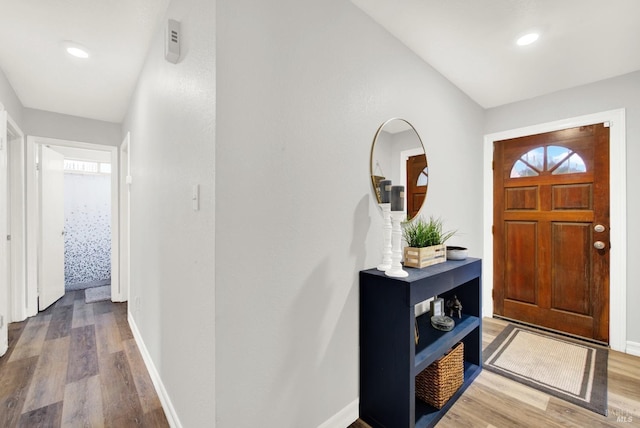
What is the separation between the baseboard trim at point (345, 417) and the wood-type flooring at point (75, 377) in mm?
910

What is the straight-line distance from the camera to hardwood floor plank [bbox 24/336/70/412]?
1.79m

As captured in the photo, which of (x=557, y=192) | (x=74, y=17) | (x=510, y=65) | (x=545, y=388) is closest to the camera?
(x=74, y=17)

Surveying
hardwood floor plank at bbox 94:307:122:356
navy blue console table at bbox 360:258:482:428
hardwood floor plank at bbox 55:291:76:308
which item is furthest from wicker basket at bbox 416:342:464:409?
hardwood floor plank at bbox 55:291:76:308

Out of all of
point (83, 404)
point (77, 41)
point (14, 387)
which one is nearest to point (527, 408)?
point (83, 404)

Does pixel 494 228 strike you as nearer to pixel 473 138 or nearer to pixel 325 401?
pixel 473 138

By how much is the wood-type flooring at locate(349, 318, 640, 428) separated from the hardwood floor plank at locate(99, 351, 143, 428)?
4.24ft

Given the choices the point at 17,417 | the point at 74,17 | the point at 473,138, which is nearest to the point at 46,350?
the point at 17,417

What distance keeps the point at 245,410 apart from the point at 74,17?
2426 mm

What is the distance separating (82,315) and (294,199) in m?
3.42

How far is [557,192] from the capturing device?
2777 millimetres

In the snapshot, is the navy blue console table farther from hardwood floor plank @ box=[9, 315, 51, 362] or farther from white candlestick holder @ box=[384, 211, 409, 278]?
hardwood floor plank @ box=[9, 315, 51, 362]

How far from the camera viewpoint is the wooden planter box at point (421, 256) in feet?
5.84

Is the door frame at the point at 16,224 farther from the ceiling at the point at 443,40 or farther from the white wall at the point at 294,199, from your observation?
the white wall at the point at 294,199

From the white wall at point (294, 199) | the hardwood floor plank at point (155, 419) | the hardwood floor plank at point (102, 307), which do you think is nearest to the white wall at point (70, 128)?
the hardwood floor plank at point (102, 307)
